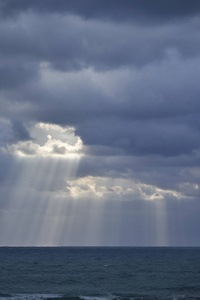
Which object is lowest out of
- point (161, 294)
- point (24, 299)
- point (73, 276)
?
point (24, 299)

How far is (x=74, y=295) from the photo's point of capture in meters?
63.2

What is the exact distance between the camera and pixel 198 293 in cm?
6228

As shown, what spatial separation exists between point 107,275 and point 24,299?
33.7 metres

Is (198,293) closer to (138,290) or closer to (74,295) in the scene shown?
(138,290)

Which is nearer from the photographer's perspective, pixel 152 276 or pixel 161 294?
pixel 161 294

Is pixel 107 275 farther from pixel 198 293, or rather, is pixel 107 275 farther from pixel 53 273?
pixel 198 293

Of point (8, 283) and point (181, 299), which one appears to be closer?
point (181, 299)

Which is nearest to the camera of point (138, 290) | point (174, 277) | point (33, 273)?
point (138, 290)

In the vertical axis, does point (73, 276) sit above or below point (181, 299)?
above

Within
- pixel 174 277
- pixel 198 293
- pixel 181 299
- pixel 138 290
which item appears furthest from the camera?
pixel 174 277

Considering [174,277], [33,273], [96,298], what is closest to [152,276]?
[174,277]

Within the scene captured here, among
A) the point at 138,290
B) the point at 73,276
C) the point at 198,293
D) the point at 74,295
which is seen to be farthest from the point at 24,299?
the point at 73,276

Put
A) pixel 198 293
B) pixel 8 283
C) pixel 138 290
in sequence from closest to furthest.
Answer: pixel 198 293
pixel 138 290
pixel 8 283

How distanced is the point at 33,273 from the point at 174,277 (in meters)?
27.6
